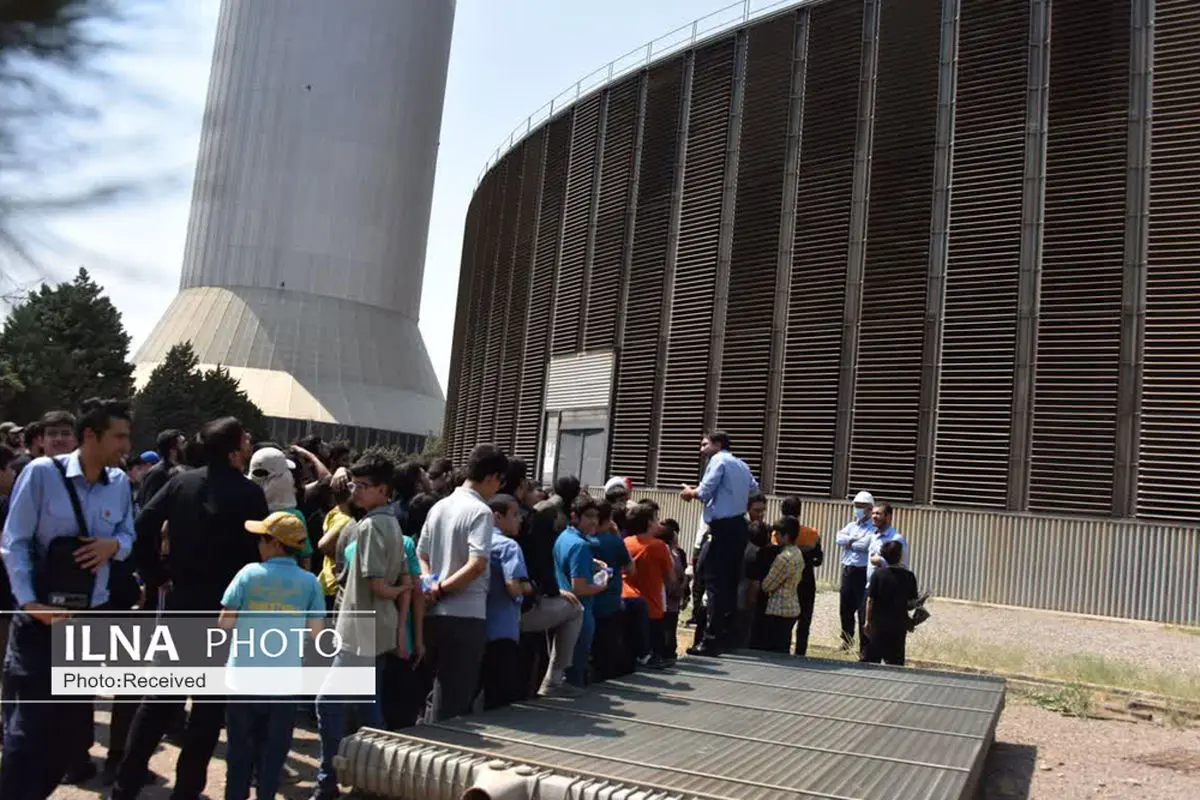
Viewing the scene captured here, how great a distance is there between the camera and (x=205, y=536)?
532cm

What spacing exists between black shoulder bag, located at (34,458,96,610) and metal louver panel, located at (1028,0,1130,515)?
629 inches

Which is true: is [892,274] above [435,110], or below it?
below

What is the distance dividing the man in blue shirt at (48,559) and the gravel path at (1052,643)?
9443mm

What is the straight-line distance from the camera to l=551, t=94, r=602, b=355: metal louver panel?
2744cm

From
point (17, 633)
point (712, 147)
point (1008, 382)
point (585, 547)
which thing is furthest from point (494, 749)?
point (712, 147)

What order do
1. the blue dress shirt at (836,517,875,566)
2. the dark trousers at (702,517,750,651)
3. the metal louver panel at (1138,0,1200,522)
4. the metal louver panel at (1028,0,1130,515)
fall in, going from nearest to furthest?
the dark trousers at (702,517,750,651) → the blue dress shirt at (836,517,875,566) → the metal louver panel at (1138,0,1200,522) → the metal louver panel at (1028,0,1130,515)

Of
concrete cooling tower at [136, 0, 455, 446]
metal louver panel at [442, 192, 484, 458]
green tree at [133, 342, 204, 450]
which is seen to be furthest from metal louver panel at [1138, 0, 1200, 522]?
concrete cooling tower at [136, 0, 455, 446]

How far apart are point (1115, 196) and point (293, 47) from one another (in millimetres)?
50388

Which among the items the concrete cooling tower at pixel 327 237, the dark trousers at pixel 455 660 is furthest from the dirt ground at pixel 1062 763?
the concrete cooling tower at pixel 327 237

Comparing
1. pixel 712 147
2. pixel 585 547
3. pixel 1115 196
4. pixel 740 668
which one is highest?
pixel 712 147

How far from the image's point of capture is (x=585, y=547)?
733 centimetres

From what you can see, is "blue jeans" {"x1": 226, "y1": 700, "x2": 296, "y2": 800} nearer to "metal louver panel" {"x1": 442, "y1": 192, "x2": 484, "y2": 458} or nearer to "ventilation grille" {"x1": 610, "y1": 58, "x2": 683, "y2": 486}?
"ventilation grille" {"x1": 610, "y1": 58, "x2": 683, "y2": 486}

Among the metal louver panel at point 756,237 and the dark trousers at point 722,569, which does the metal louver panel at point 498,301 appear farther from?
the dark trousers at point 722,569

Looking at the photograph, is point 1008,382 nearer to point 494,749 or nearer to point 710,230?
point 710,230
